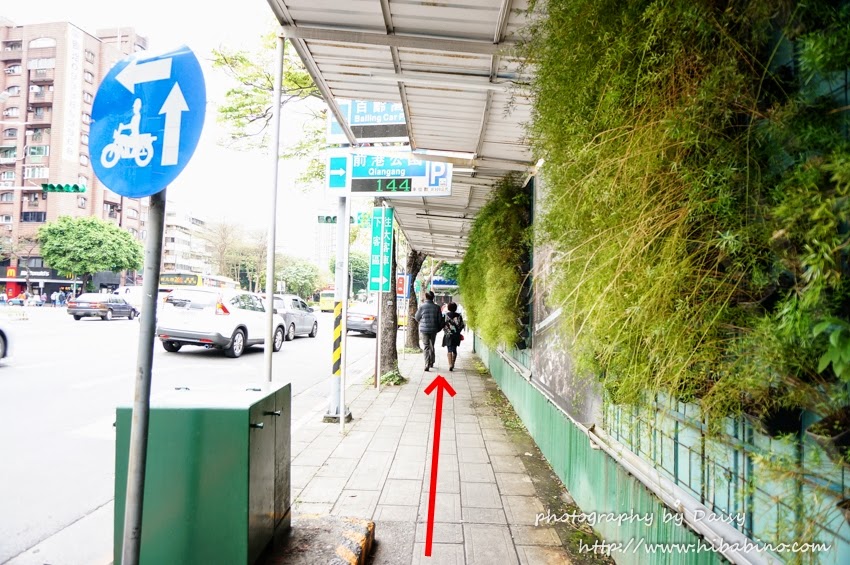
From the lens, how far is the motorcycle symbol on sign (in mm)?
2178

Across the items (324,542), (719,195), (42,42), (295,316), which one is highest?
(42,42)

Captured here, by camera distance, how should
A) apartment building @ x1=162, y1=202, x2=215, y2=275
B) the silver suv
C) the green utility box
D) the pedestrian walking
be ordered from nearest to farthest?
the green utility box, the pedestrian walking, the silver suv, apartment building @ x1=162, y1=202, x2=215, y2=275

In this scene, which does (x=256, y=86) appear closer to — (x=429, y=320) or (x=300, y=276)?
(x=429, y=320)

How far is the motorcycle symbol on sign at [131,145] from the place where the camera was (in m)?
2.18

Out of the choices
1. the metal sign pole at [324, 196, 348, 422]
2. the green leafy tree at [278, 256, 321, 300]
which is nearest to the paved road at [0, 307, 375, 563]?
the metal sign pole at [324, 196, 348, 422]

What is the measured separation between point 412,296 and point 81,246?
4117 centimetres

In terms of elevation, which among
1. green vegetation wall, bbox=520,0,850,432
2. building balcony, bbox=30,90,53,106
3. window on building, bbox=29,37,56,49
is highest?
window on building, bbox=29,37,56,49

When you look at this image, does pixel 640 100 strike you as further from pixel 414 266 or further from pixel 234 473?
pixel 414 266

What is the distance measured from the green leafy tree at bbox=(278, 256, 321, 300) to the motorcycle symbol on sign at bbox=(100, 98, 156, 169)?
229 ft

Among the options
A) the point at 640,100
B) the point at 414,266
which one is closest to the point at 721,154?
the point at 640,100

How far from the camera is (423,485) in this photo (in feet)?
15.3

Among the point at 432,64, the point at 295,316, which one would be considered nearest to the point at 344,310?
the point at 432,64

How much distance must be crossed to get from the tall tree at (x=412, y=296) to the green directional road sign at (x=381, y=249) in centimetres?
610

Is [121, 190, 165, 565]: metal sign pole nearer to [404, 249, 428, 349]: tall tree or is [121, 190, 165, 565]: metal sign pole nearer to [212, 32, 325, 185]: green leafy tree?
[212, 32, 325, 185]: green leafy tree
